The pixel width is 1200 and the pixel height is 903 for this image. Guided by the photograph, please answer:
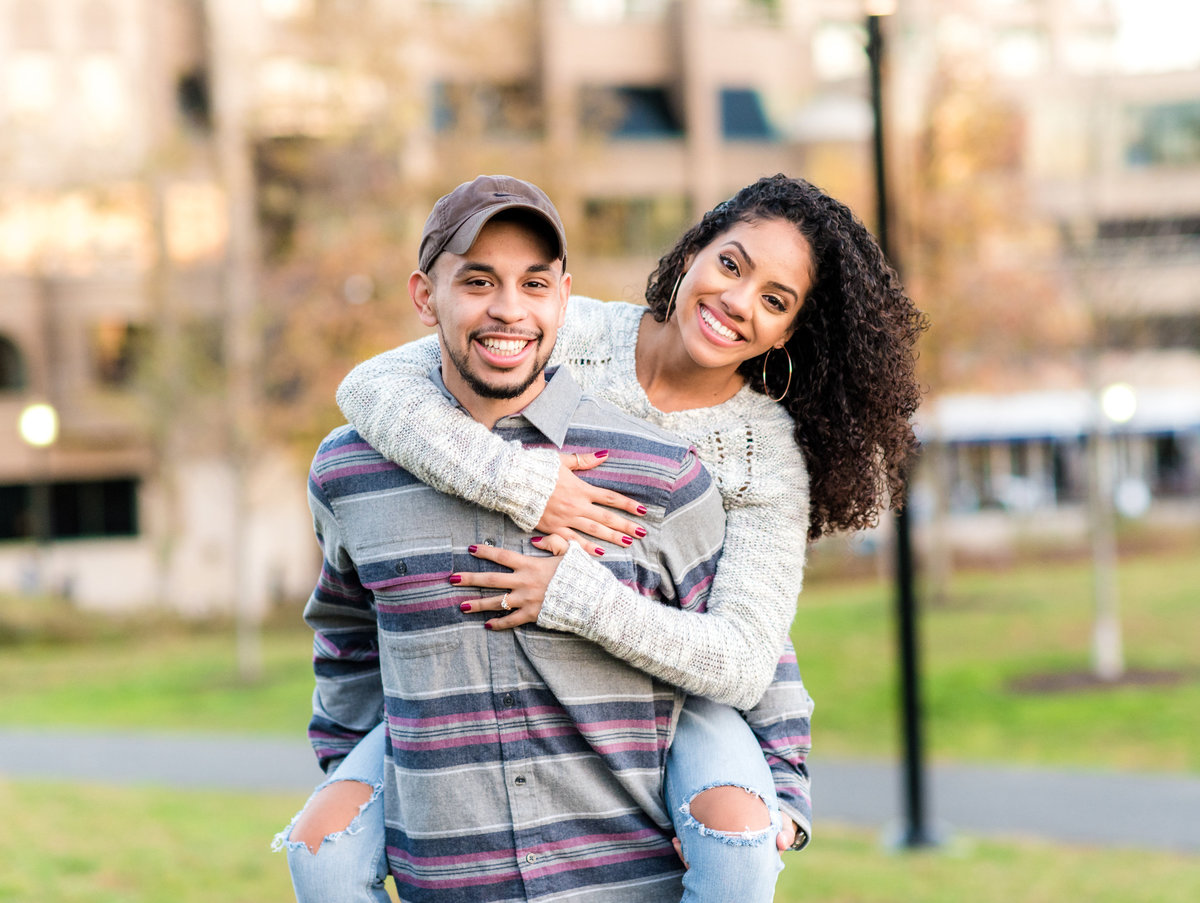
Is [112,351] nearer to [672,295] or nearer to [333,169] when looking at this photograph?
[333,169]

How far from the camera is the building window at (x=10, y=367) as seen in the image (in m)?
28.2

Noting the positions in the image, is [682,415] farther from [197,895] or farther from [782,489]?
[197,895]

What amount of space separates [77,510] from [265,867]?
75.9 ft

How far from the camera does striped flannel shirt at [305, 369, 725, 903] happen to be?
2.41 m

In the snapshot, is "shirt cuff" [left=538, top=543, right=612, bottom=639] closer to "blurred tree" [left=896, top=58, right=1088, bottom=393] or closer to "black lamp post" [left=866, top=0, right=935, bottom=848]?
"black lamp post" [left=866, top=0, right=935, bottom=848]

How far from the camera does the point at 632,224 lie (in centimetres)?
2589

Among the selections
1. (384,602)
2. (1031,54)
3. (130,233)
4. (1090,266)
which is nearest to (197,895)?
(384,602)

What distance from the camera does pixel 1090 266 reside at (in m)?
15.2

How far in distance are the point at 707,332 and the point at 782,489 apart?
1.19 feet

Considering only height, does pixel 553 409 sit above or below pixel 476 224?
below

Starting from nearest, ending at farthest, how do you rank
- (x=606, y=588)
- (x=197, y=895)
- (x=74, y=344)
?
(x=606, y=588) → (x=197, y=895) → (x=74, y=344)

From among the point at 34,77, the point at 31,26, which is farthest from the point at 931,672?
the point at 31,26

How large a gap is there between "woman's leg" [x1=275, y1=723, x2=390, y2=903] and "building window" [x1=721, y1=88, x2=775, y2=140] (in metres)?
28.7

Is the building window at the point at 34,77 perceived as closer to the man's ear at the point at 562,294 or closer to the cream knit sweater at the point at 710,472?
the cream knit sweater at the point at 710,472
